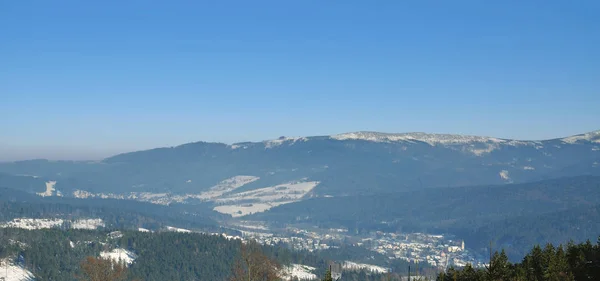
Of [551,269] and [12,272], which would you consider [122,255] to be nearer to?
[12,272]

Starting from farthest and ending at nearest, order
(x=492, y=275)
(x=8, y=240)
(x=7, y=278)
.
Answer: (x=8, y=240) → (x=7, y=278) → (x=492, y=275)

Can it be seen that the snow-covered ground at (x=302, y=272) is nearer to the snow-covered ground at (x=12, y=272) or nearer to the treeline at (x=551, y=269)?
the snow-covered ground at (x=12, y=272)

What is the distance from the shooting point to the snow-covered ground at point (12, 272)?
15024 cm

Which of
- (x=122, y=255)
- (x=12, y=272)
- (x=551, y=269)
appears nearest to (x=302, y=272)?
(x=122, y=255)

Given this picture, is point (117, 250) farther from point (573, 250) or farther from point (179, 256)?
point (573, 250)

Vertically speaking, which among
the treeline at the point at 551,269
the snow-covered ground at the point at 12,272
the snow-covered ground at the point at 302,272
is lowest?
the snow-covered ground at the point at 302,272

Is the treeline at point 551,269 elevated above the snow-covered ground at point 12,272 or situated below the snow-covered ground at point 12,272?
above

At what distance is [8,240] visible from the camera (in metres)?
177

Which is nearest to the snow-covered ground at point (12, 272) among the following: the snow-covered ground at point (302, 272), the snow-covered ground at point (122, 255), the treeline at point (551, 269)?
the snow-covered ground at point (122, 255)

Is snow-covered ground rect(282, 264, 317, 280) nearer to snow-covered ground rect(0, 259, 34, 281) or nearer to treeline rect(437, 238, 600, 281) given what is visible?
snow-covered ground rect(0, 259, 34, 281)

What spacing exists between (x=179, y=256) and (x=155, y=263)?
34.3ft

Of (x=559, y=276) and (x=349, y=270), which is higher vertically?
(x=559, y=276)

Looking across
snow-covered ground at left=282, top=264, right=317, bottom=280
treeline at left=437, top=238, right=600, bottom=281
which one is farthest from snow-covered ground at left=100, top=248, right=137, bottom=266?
treeline at left=437, top=238, right=600, bottom=281

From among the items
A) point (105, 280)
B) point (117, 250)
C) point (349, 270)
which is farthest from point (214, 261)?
point (105, 280)
